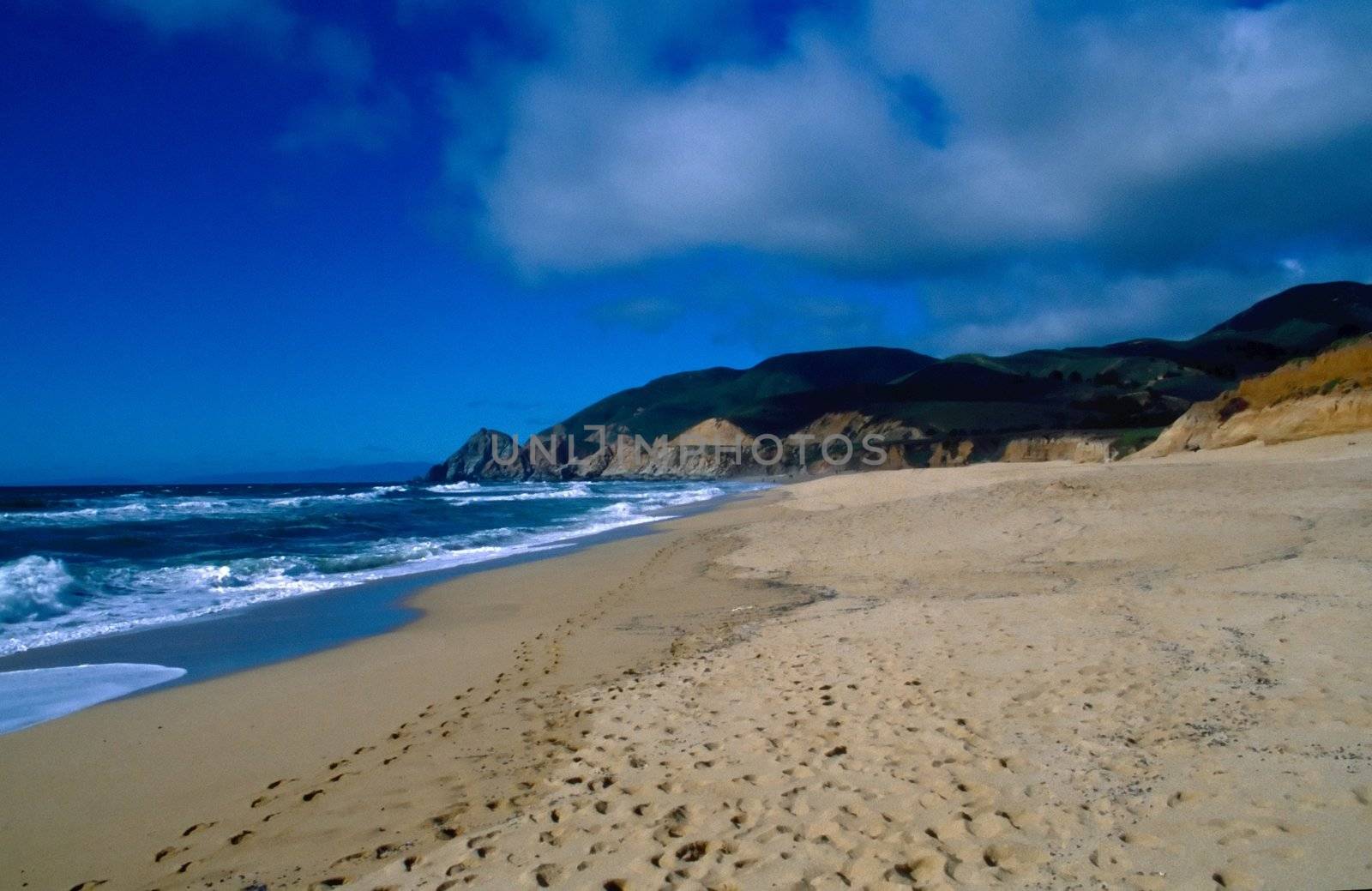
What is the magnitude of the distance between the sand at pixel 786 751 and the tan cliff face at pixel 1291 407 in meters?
16.2

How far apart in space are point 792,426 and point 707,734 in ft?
280

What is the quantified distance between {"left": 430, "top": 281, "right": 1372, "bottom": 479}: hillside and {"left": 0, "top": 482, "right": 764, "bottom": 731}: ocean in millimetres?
34283

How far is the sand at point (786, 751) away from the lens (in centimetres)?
310

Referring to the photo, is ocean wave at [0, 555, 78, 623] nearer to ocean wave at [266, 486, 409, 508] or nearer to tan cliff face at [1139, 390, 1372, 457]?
ocean wave at [266, 486, 409, 508]

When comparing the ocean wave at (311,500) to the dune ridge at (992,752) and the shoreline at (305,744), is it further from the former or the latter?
the dune ridge at (992,752)

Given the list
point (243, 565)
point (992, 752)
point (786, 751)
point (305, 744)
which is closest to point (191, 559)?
point (243, 565)

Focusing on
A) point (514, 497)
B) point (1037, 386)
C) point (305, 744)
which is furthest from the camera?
point (1037, 386)

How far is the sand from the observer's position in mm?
3100

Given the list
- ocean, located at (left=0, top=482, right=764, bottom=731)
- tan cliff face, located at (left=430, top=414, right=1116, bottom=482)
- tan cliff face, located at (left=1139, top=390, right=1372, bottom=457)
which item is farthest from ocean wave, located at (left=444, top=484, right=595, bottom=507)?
tan cliff face, located at (left=1139, top=390, right=1372, bottom=457)

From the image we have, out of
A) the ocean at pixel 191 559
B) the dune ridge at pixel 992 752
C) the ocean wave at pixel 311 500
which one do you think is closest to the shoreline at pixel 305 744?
the dune ridge at pixel 992 752

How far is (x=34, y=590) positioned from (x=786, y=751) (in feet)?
42.4

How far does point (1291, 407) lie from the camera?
77.9ft

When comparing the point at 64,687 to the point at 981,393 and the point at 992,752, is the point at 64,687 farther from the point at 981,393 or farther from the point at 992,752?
the point at 981,393

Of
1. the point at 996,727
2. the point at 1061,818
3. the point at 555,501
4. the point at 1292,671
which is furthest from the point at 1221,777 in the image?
the point at 555,501
